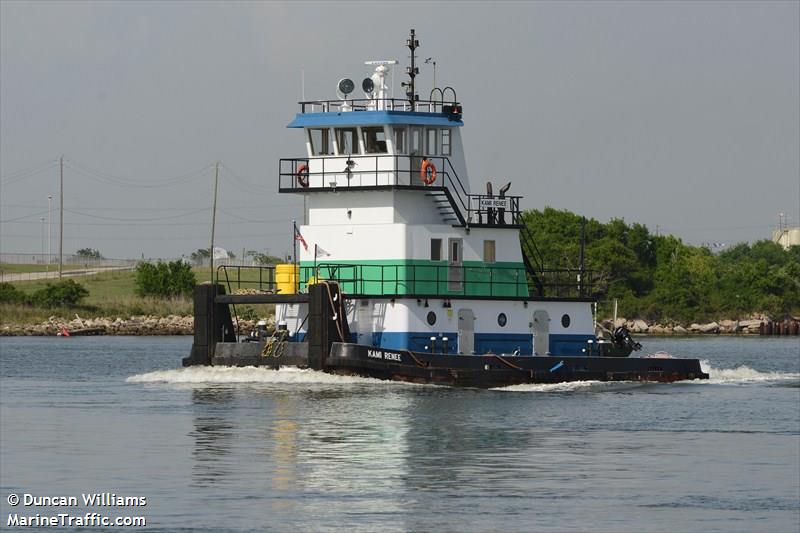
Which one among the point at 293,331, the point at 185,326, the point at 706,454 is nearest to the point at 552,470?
the point at 706,454

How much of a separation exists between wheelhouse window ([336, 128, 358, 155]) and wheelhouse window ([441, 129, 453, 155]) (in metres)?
2.37

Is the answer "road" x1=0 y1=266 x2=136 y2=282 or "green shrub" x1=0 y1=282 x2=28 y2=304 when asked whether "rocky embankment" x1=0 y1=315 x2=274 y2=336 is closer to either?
"green shrub" x1=0 y1=282 x2=28 y2=304

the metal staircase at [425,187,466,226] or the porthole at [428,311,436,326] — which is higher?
the metal staircase at [425,187,466,226]

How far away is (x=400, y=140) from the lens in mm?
41812

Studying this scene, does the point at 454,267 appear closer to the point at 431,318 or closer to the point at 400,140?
the point at 431,318

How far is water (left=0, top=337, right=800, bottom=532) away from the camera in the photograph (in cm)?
2233

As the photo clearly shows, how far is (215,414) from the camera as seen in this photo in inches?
1329

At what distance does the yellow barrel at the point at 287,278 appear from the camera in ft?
137

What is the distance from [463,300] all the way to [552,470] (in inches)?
601

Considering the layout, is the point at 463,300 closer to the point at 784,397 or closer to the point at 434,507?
the point at 784,397

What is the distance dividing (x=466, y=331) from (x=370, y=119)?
19.4ft

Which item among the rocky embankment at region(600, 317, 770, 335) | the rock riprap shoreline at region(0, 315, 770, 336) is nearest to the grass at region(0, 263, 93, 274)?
the rock riprap shoreline at region(0, 315, 770, 336)

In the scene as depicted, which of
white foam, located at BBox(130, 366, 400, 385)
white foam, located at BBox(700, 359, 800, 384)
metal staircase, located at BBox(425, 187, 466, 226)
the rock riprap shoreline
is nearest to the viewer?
white foam, located at BBox(130, 366, 400, 385)

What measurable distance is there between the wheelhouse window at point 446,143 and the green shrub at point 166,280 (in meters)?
58.9
